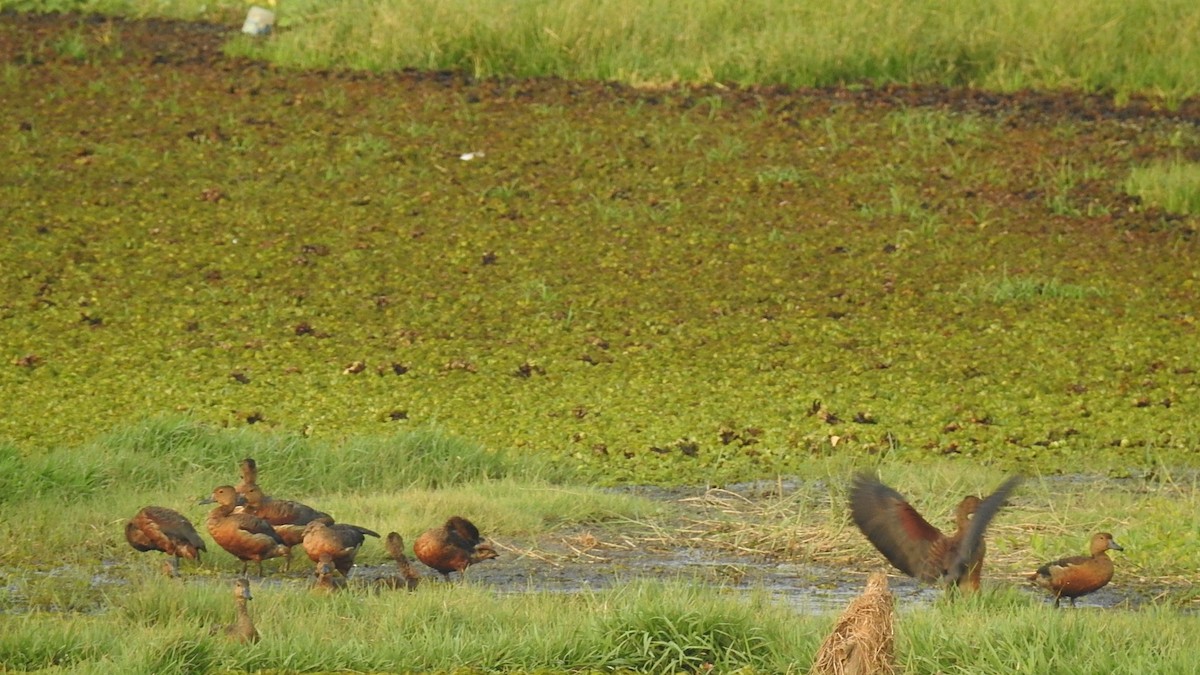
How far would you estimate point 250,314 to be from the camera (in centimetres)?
1138

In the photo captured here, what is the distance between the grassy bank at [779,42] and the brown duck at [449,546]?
389 inches

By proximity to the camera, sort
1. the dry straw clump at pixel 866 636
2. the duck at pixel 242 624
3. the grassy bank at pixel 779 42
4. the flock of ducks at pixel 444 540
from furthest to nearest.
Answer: the grassy bank at pixel 779 42 < the flock of ducks at pixel 444 540 < the duck at pixel 242 624 < the dry straw clump at pixel 866 636

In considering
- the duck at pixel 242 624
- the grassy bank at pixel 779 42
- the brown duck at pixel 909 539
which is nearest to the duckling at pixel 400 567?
the duck at pixel 242 624

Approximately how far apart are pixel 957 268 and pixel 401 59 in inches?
255

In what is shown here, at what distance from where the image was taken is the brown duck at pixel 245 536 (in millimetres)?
7230

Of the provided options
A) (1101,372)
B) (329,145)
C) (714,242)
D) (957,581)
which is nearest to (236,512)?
(957,581)

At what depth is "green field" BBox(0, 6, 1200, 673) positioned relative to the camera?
21.6 ft

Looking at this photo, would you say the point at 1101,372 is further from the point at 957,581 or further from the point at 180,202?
the point at 180,202

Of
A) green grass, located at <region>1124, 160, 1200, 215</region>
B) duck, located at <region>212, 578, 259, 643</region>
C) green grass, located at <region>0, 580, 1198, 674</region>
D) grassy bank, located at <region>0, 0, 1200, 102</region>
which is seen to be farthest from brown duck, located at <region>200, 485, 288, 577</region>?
grassy bank, located at <region>0, 0, 1200, 102</region>

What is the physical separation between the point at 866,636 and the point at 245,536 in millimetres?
3047

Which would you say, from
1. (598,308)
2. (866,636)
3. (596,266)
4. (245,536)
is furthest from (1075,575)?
(596,266)

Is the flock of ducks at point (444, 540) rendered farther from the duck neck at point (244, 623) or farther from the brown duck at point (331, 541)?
the duck neck at point (244, 623)

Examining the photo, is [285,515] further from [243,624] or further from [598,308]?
[598,308]

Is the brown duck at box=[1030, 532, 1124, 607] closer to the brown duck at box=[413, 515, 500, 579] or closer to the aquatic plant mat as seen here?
the brown duck at box=[413, 515, 500, 579]
